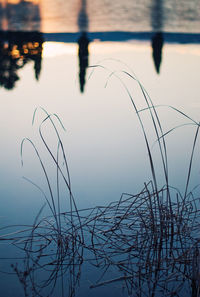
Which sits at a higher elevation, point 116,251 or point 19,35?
point 19,35

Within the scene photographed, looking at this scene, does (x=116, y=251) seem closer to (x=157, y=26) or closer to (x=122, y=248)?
(x=122, y=248)

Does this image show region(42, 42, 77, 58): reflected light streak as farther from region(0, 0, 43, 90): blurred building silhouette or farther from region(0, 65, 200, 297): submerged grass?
region(0, 65, 200, 297): submerged grass

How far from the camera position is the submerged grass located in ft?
5.08

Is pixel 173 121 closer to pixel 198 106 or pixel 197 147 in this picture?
pixel 198 106

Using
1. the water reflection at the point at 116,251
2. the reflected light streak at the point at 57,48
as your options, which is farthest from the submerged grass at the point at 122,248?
the reflected light streak at the point at 57,48

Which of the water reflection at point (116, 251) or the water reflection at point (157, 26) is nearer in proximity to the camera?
the water reflection at point (116, 251)

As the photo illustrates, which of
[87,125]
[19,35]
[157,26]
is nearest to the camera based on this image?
[87,125]

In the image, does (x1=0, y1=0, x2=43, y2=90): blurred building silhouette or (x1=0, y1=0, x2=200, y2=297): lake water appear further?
(x1=0, y1=0, x2=43, y2=90): blurred building silhouette

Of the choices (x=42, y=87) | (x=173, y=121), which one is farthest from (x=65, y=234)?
(x=42, y=87)

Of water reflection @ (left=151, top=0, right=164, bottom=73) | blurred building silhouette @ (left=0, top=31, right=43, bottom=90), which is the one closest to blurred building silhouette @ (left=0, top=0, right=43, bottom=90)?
blurred building silhouette @ (left=0, top=31, right=43, bottom=90)

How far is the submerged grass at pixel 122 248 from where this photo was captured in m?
1.55

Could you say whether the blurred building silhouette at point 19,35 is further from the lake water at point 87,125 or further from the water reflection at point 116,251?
the water reflection at point 116,251

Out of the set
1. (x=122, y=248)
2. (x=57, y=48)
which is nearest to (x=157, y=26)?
(x=57, y=48)

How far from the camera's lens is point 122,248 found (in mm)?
1836
